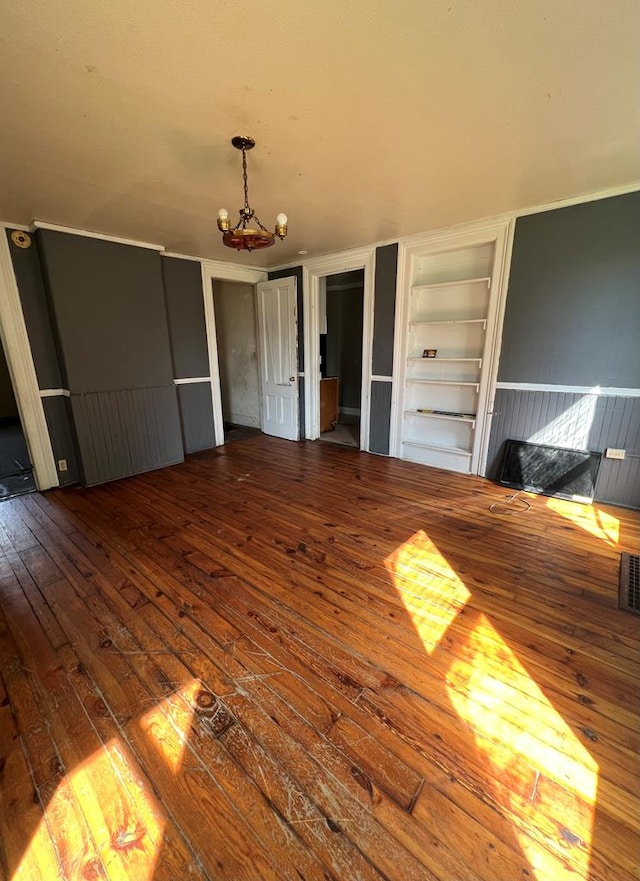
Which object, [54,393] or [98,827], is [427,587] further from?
[54,393]

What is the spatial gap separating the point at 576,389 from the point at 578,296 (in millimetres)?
805

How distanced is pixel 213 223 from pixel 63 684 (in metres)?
3.65

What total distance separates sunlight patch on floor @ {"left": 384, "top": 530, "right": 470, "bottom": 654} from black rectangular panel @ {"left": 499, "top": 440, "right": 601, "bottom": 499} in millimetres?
1542

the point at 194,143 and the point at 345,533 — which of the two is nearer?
the point at 194,143

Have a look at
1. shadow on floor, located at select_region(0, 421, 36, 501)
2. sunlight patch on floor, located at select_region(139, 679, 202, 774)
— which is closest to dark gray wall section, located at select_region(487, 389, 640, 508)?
sunlight patch on floor, located at select_region(139, 679, 202, 774)

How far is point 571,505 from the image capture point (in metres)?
3.17

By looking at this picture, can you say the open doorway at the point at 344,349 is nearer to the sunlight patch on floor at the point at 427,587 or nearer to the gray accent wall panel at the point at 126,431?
the gray accent wall panel at the point at 126,431

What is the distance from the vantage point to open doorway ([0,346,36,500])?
3.71 metres

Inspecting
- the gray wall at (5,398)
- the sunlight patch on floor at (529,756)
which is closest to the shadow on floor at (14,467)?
the gray wall at (5,398)

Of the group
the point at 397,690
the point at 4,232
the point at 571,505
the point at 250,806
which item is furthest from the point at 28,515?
the point at 571,505

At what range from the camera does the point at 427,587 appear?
2.13 m

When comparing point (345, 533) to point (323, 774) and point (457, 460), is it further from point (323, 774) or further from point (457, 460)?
point (457, 460)

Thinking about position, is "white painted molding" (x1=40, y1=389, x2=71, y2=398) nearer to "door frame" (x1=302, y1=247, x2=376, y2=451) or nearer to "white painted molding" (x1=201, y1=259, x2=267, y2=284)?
"white painted molding" (x1=201, y1=259, x2=267, y2=284)

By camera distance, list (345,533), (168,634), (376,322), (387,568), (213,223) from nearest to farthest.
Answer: (168,634), (387,568), (345,533), (213,223), (376,322)
